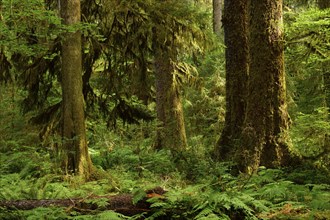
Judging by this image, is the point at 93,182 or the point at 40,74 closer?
the point at 93,182

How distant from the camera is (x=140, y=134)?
13.9 meters

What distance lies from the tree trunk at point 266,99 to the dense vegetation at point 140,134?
28 cm

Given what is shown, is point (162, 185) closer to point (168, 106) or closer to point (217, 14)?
point (168, 106)

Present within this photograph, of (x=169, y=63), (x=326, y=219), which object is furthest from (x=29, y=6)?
(x=169, y=63)

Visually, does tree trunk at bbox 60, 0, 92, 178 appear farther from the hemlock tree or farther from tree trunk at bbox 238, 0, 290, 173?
the hemlock tree

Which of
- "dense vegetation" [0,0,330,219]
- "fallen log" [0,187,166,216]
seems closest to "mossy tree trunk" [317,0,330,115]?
"dense vegetation" [0,0,330,219]

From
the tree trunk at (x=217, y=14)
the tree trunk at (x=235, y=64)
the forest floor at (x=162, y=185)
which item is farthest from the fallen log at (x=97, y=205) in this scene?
the tree trunk at (x=217, y=14)

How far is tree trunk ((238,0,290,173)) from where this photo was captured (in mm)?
8055

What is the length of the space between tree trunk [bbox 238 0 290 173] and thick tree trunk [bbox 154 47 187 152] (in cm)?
473

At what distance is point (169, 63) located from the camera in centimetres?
1293

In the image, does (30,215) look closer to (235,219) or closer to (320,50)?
(235,219)

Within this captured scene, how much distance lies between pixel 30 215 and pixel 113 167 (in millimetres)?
5390

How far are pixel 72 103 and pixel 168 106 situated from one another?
469 centimetres

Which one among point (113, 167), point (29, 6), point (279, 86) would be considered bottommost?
point (113, 167)
